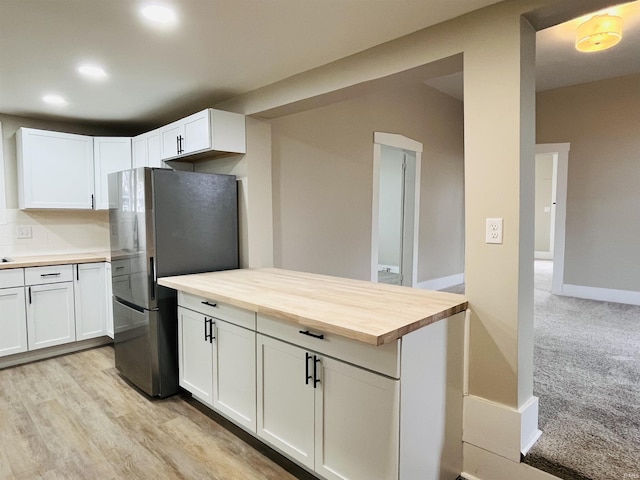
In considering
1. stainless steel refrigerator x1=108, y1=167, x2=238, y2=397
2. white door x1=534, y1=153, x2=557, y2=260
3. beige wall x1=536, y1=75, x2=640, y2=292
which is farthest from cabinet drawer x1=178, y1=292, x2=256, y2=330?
white door x1=534, y1=153, x2=557, y2=260

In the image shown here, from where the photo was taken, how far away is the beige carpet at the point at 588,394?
1.68 m

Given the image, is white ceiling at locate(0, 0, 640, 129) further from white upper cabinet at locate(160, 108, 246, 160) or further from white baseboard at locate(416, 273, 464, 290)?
white baseboard at locate(416, 273, 464, 290)

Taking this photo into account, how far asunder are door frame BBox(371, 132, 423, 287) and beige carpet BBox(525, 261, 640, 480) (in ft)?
5.55

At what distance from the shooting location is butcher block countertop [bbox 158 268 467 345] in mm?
1500

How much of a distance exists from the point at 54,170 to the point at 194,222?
197cm

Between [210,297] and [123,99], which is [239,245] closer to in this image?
[210,297]

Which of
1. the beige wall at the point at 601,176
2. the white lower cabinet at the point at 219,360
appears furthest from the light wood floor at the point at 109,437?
the beige wall at the point at 601,176

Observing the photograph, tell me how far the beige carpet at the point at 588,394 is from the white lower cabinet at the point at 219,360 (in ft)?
4.70

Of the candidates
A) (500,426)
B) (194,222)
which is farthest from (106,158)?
(500,426)

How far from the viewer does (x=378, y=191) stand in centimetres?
452

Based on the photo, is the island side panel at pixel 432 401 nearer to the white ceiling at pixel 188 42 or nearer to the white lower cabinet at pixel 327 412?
the white lower cabinet at pixel 327 412

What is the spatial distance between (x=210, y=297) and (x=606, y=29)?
3452mm

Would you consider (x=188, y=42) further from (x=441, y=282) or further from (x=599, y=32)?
(x=441, y=282)

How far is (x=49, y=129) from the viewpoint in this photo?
4000 millimetres
